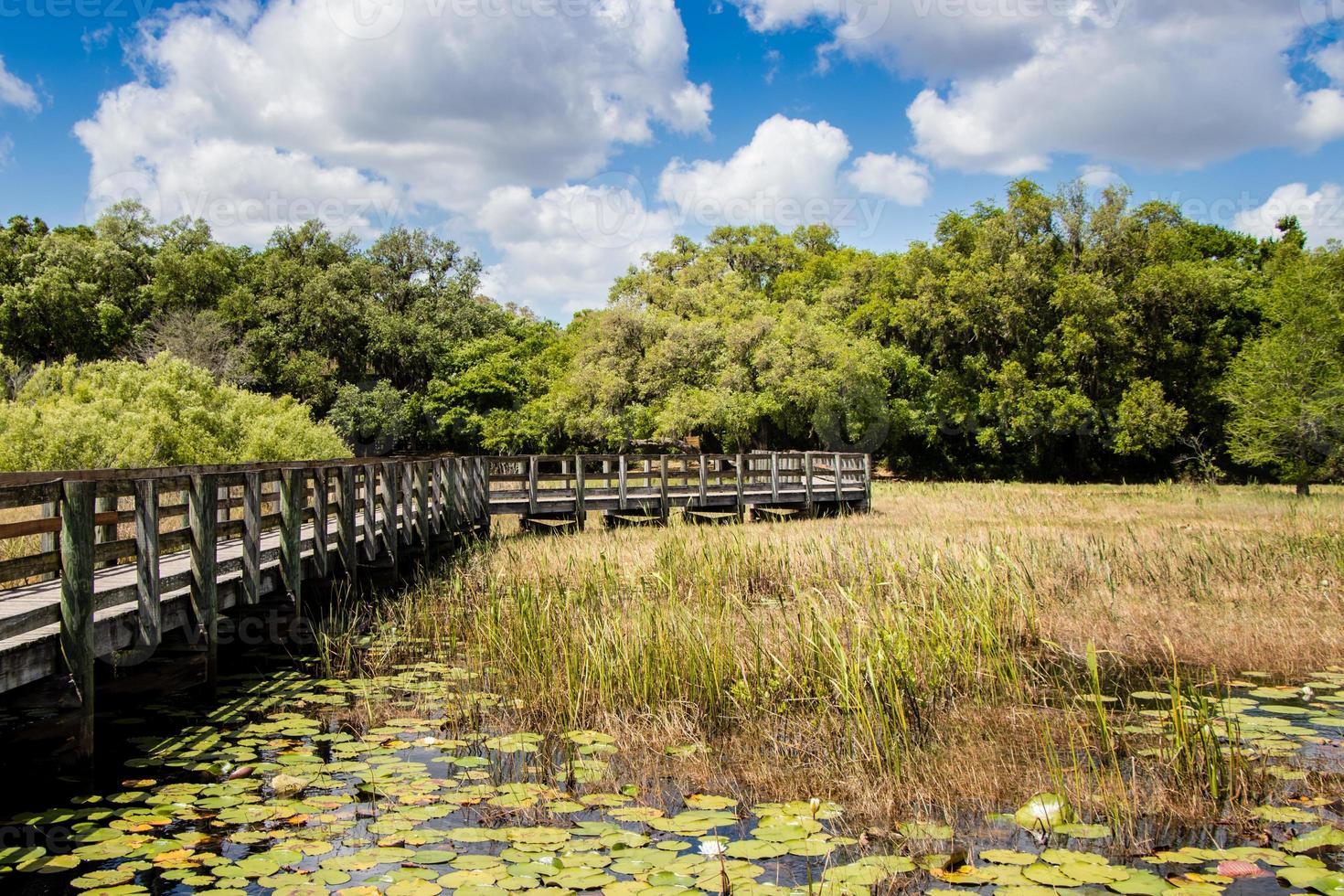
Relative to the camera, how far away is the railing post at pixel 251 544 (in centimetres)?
816

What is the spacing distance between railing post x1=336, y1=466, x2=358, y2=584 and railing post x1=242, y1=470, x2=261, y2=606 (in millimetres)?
Result: 2062

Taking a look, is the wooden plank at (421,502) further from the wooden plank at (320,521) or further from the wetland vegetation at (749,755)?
the wooden plank at (320,521)

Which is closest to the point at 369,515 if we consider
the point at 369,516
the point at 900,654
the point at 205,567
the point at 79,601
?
the point at 369,516

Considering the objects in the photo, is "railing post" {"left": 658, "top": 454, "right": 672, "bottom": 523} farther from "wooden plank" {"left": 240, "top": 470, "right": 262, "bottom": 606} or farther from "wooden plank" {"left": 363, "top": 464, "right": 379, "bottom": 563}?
"wooden plank" {"left": 240, "top": 470, "right": 262, "bottom": 606}

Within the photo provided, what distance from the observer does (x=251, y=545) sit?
27.1ft

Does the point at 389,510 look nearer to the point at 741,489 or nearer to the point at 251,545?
the point at 251,545

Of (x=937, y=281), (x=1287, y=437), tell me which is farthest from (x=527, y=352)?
(x=1287, y=437)

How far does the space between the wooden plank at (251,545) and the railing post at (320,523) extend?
1250 mm

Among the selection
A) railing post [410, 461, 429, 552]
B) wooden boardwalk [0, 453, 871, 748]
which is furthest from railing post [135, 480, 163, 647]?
railing post [410, 461, 429, 552]

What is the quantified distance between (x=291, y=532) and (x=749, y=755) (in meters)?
5.36

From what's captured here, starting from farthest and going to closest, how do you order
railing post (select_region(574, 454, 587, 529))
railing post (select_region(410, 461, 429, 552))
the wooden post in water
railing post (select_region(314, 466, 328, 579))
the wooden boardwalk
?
1. the wooden post in water
2. railing post (select_region(574, 454, 587, 529))
3. railing post (select_region(410, 461, 429, 552))
4. railing post (select_region(314, 466, 328, 579))
5. the wooden boardwalk

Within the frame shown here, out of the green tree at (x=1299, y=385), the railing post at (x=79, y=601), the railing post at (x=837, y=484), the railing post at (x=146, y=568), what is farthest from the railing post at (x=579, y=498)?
the green tree at (x=1299, y=385)

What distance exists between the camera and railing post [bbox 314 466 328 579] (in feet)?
31.9

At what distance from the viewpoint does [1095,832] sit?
4.68 m
